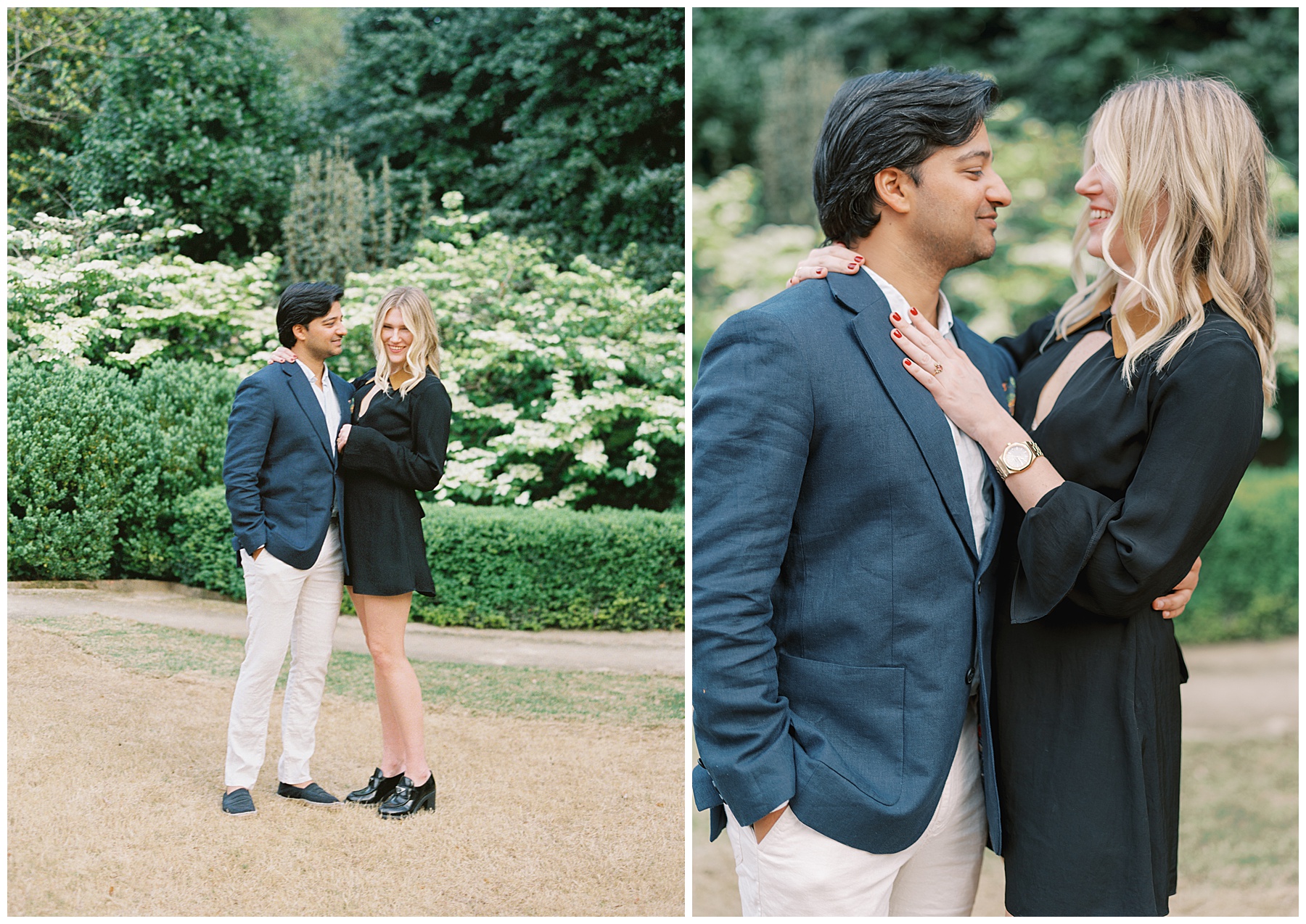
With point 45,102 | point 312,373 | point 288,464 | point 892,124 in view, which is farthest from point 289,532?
point 892,124

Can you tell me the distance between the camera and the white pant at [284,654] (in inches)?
115

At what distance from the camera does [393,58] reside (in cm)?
328

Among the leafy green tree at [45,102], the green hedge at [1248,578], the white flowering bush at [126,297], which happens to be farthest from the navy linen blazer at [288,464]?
the green hedge at [1248,578]

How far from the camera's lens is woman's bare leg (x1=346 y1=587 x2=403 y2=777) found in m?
3.04

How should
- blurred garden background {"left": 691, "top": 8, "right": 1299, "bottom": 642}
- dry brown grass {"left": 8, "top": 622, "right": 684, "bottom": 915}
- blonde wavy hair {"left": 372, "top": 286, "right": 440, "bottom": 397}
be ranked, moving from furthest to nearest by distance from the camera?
blurred garden background {"left": 691, "top": 8, "right": 1299, "bottom": 642} → blonde wavy hair {"left": 372, "top": 286, "right": 440, "bottom": 397} → dry brown grass {"left": 8, "top": 622, "right": 684, "bottom": 915}

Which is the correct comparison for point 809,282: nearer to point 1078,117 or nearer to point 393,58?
point 393,58

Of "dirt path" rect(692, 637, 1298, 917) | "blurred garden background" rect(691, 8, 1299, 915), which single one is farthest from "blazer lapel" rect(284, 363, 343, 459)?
"blurred garden background" rect(691, 8, 1299, 915)

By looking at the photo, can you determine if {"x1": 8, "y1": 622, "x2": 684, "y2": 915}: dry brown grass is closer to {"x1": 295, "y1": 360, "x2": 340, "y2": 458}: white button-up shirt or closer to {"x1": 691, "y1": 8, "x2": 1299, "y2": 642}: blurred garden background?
{"x1": 295, "y1": 360, "x2": 340, "y2": 458}: white button-up shirt

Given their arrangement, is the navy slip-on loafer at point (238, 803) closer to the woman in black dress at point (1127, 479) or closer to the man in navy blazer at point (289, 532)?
the man in navy blazer at point (289, 532)

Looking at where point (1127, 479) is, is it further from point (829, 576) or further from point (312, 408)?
point (312, 408)

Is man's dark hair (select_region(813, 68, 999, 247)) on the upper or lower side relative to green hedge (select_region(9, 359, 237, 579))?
upper

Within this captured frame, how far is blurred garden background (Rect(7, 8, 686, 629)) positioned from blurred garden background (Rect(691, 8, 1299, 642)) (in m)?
3.43

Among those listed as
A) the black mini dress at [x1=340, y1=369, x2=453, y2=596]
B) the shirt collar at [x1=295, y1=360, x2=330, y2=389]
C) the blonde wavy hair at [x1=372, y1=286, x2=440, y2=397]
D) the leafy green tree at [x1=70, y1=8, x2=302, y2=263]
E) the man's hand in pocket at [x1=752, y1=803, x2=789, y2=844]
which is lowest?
the man's hand in pocket at [x1=752, y1=803, x2=789, y2=844]

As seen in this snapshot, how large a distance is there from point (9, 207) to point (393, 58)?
4.31ft
